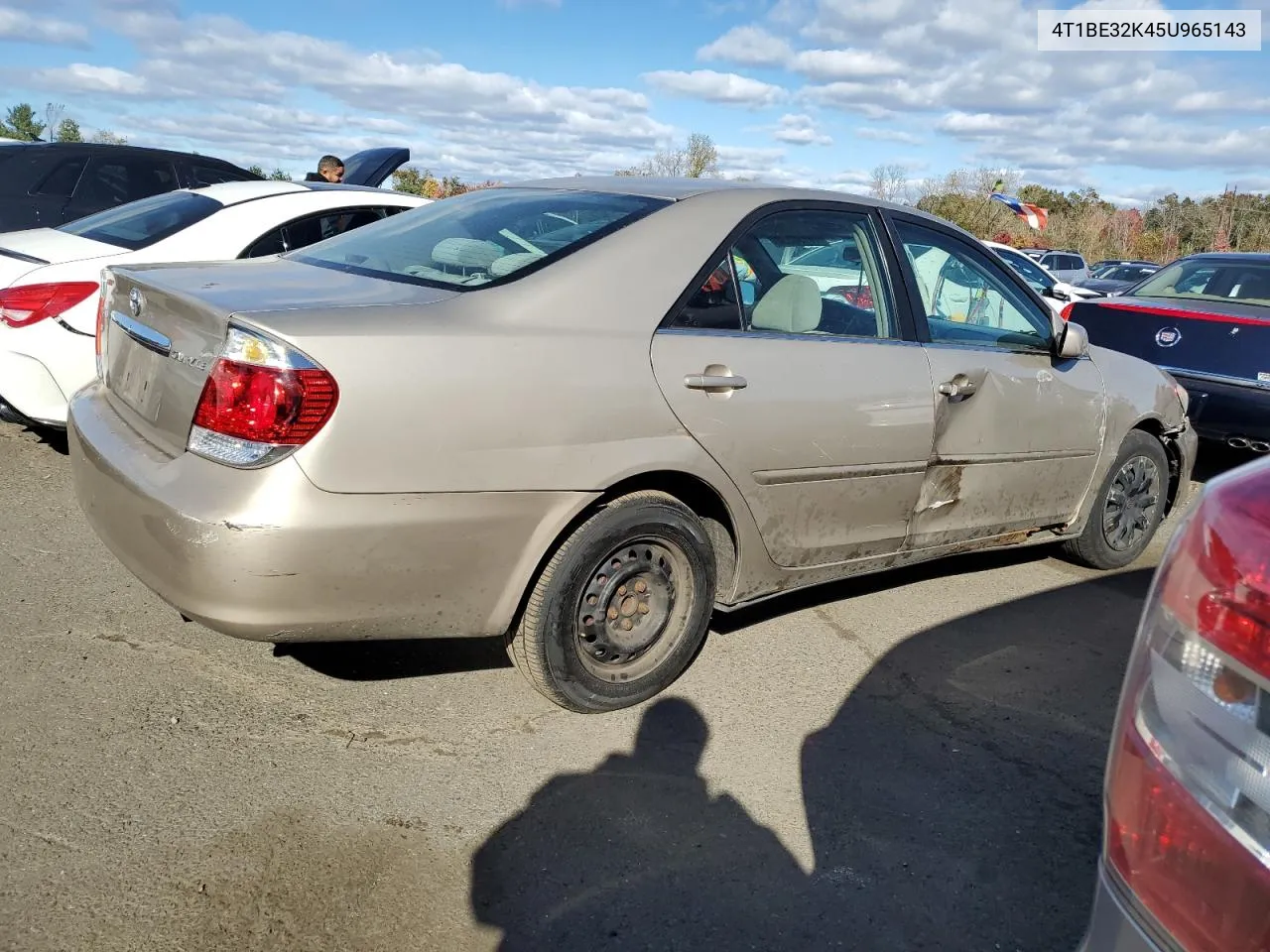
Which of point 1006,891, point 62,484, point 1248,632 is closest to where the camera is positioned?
point 1248,632

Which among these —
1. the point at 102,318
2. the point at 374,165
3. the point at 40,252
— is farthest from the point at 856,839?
the point at 374,165

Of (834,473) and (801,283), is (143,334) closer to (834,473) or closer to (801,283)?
(801,283)

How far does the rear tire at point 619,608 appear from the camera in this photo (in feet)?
10.1

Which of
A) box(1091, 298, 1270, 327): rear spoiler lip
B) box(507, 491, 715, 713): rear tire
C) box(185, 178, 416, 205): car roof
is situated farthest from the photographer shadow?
box(185, 178, 416, 205): car roof

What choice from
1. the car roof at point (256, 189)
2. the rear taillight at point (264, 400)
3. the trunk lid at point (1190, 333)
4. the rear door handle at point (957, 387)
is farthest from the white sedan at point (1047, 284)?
the rear taillight at point (264, 400)

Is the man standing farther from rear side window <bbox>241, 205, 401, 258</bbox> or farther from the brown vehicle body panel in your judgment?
the brown vehicle body panel

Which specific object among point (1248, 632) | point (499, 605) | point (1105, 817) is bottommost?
point (499, 605)

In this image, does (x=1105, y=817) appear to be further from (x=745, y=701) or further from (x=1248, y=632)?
(x=745, y=701)

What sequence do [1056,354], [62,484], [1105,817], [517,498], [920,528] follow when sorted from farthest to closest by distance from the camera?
[62,484] → [1056,354] → [920,528] → [517,498] → [1105,817]

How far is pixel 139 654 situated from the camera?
3.46 meters

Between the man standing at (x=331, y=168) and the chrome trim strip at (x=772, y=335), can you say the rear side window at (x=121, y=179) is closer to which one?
the man standing at (x=331, y=168)

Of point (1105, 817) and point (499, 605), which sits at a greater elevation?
point (1105, 817)

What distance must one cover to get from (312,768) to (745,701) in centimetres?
140

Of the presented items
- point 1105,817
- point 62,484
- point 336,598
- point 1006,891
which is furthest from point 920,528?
point 62,484
